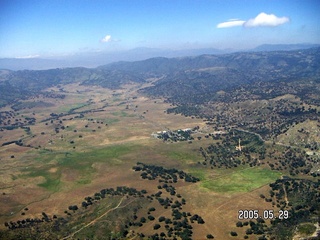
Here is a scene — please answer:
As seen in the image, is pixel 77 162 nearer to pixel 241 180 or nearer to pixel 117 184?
pixel 117 184

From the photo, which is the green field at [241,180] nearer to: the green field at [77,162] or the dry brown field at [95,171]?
the dry brown field at [95,171]

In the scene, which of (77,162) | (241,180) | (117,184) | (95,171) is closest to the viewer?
(117,184)

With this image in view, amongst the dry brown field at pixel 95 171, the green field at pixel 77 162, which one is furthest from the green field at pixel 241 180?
the green field at pixel 77 162

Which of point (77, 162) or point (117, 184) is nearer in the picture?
point (117, 184)

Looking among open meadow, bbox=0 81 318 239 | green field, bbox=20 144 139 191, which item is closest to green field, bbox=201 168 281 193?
open meadow, bbox=0 81 318 239

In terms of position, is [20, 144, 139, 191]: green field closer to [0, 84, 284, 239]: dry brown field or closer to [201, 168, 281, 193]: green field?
[0, 84, 284, 239]: dry brown field

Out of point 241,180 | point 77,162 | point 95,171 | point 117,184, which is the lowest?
point 241,180

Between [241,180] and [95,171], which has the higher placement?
[95,171]

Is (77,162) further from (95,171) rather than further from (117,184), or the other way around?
(117,184)

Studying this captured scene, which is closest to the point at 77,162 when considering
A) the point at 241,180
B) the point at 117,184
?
the point at 117,184

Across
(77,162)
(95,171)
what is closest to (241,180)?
(95,171)

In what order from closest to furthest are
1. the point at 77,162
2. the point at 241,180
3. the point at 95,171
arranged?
the point at 241,180, the point at 95,171, the point at 77,162
